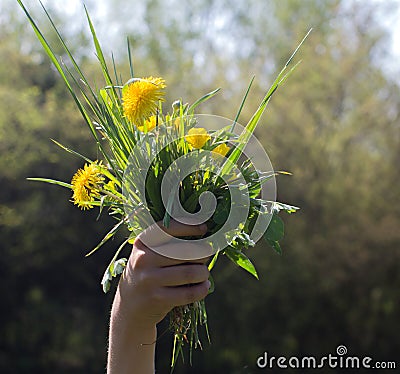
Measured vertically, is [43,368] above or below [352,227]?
below

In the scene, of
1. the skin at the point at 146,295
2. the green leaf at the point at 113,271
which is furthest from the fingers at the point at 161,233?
the green leaf at the point at 113,271

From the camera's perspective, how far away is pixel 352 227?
539 cm

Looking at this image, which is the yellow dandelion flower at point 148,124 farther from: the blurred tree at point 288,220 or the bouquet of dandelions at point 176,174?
the blurred tree at point 288,220

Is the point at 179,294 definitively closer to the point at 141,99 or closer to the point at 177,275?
the point at 177,275

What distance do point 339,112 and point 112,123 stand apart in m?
5.00

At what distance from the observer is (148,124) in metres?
1.05

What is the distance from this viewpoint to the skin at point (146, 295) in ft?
2.94

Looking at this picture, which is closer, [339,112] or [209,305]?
[209,305]

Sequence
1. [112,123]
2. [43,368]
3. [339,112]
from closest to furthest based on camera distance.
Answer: [112,123] < [43,368] < [339,112]

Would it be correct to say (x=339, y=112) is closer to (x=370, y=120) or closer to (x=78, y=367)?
(x=370, y=120)

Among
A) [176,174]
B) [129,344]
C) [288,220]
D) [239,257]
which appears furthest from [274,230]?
[288,220]

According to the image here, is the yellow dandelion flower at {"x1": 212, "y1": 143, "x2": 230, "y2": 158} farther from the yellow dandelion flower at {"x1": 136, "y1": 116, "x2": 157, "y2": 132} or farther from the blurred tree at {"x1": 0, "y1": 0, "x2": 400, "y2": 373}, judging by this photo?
the blurred tree at {"x1": 0, "y1": 0, "x2": 400, "y2": 373}

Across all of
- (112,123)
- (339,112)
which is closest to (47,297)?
(339,112)

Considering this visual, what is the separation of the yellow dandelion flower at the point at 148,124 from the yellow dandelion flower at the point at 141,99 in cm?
2
